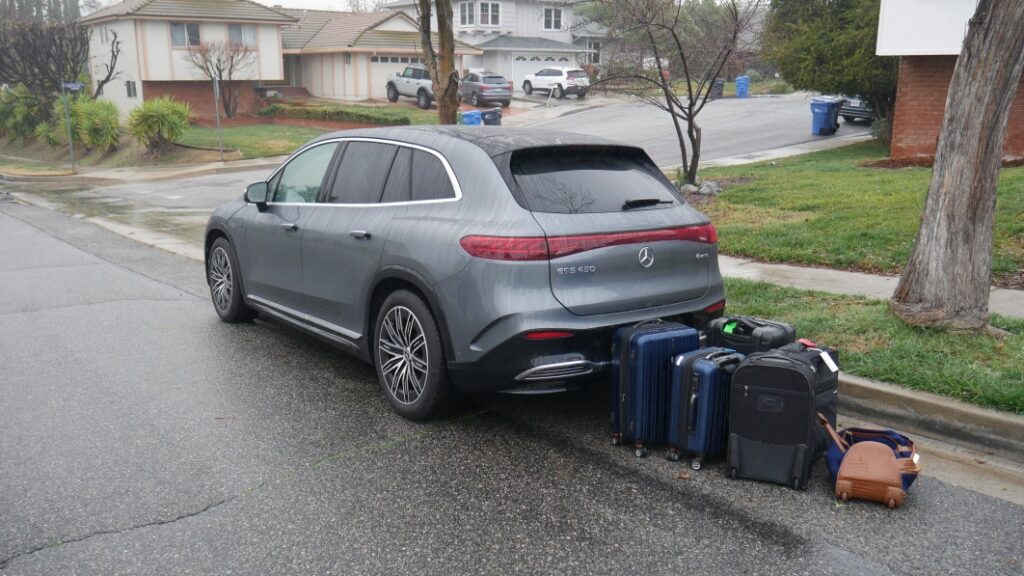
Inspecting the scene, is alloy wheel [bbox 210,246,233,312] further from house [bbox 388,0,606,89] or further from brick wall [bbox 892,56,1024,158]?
house [bbox 388,0,606,89]

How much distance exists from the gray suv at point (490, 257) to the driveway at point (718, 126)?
16864 mm

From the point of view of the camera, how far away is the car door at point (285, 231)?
6.46 metres

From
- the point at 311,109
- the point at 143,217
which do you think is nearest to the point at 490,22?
the point at 311,109

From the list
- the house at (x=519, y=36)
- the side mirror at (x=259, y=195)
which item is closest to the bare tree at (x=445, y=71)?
the side mirror at (x=259, y=195)

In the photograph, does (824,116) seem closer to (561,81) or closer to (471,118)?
(471,118)

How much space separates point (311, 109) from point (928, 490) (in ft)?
125

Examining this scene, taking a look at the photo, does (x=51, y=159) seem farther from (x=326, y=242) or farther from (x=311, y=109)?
(x=326, y=242)

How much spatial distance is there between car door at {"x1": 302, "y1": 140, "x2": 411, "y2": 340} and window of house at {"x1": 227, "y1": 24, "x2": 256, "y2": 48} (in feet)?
135

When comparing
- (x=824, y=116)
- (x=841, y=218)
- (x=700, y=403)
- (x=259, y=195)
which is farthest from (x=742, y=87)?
(x=700, y=403)

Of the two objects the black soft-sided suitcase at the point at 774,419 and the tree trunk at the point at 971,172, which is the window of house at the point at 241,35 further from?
the black soft-sided suitcase at the point at 774,419

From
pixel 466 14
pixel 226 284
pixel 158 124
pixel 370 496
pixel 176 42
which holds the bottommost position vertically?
pixel 370 496

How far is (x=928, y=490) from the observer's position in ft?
14.4

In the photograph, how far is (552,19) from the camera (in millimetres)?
62656

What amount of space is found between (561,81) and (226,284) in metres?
42.3
